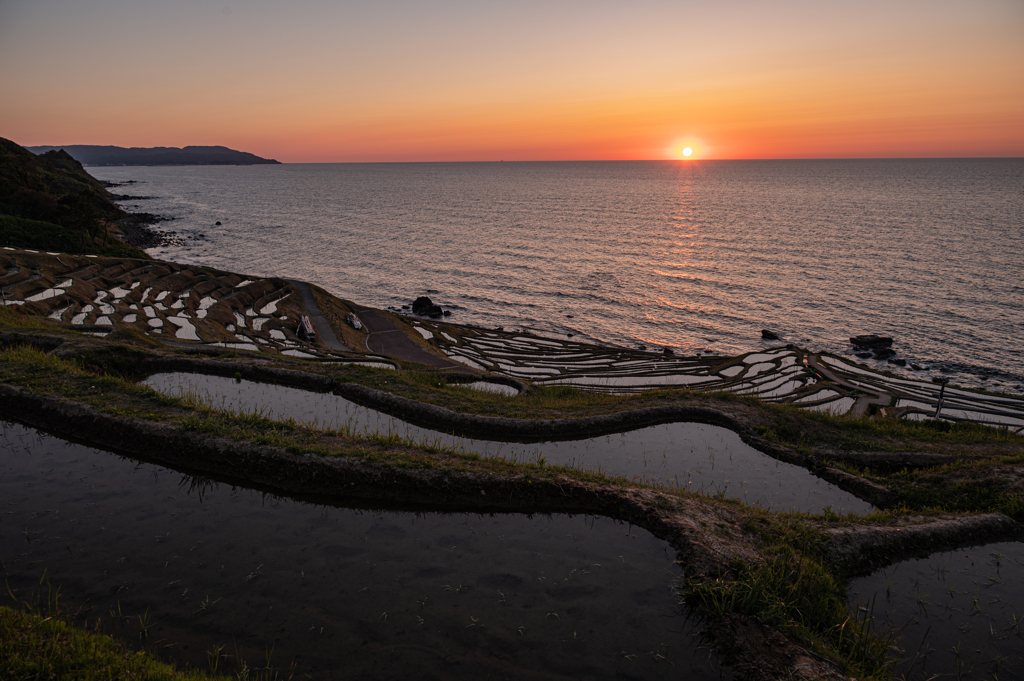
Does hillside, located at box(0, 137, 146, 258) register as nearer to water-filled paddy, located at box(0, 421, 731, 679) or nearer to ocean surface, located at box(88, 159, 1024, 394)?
ocean surface, located at box(88, 159, 1024, 394)

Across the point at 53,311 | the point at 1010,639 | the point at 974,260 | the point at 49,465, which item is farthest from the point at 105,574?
the point at 974,260

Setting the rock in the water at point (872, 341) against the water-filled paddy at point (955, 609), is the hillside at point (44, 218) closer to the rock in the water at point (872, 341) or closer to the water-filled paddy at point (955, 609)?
the water-filled paddy at point (955, 609)

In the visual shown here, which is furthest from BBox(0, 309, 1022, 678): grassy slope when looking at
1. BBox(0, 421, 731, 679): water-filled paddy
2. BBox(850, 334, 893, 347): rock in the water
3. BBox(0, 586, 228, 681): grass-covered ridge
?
BBox(850, 334, 893, 347): rock in the water

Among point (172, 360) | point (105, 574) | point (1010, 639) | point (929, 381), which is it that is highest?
point (172, 360)

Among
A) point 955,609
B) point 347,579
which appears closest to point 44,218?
point 347,579

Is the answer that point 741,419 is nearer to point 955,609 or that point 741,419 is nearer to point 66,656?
point 955,609

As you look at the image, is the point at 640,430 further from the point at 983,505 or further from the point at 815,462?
the point at 983,505
